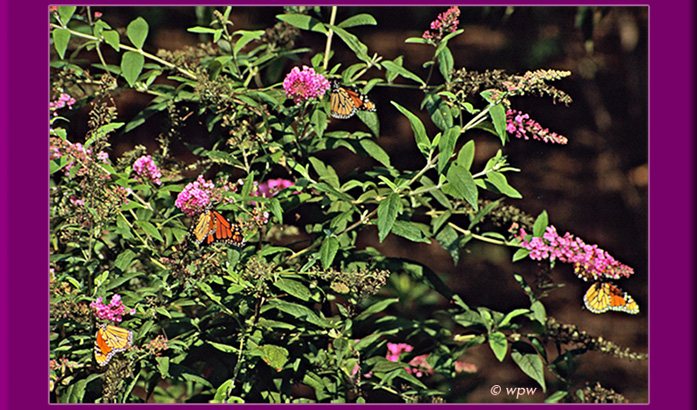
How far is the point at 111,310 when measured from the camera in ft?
5.15

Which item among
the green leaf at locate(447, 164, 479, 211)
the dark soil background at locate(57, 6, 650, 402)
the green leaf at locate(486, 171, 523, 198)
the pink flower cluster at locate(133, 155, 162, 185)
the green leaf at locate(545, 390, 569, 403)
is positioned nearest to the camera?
the green leaf at locate(447, 164, 479, 211)

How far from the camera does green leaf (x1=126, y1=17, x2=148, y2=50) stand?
173 centimetres

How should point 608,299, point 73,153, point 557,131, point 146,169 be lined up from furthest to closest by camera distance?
point 557,131, point 608,299, point 146,169, point 73,153

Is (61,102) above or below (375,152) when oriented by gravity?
above

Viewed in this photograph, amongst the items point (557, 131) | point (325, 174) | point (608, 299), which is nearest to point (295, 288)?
point (325, 174)

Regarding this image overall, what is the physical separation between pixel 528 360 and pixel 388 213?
66cm

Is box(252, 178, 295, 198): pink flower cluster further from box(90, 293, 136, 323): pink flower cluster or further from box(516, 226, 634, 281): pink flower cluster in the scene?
box(516, 226, 634, 281): pink flower cluster

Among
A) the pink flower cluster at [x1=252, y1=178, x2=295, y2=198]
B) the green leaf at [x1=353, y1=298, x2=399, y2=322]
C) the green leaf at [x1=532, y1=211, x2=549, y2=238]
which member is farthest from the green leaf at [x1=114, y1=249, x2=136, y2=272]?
the green leaf at [x1=532, y1=211, x2=549, y2=238]

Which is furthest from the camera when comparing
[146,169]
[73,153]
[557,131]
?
[557,131]

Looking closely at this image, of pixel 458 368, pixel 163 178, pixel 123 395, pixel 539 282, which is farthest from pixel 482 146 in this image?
pixel 123 395

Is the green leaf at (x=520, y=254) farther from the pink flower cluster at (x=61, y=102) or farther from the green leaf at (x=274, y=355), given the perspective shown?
the pink flower cluster at (x=61, y=102)

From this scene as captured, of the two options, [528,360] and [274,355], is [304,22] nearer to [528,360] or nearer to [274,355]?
[274,355]

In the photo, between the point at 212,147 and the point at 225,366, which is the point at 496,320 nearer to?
the point at 225,366

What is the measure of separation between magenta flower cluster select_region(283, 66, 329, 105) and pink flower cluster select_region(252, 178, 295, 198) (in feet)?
1.14
